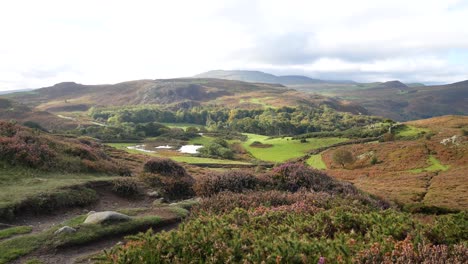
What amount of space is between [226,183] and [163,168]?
8377 mm

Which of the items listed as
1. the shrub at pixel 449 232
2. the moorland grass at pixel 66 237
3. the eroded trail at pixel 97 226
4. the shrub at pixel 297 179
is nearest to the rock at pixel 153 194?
the eroded trail at pixel 97 226

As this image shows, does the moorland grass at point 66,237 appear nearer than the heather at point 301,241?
No

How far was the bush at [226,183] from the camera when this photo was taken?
1779cm

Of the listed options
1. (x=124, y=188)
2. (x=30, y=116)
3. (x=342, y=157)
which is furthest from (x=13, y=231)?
(x=30, y=116)

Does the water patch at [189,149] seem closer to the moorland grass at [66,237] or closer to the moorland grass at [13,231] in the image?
the moorland grass at [13,231]

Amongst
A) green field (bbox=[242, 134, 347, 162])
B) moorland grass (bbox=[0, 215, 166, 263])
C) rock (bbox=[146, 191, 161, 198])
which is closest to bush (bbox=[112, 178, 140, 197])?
rock (bbox=[146, 191, 161, 198])

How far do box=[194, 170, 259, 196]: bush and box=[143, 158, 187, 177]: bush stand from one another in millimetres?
6200

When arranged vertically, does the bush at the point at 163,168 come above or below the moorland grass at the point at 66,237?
below

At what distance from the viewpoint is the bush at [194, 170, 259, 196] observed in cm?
1779

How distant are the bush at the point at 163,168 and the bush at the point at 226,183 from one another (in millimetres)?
6200

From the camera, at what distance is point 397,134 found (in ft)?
357

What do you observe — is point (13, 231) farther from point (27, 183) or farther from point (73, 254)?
point (27, 183)

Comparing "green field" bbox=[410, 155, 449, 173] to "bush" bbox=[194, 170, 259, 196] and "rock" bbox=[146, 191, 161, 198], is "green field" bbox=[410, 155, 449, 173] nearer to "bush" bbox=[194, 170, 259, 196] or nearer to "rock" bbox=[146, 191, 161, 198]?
"bush" bbox=[194, 170, 259, 196]

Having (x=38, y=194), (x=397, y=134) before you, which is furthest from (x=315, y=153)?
(x=38, y=194)
